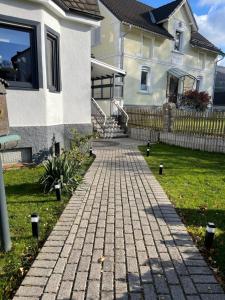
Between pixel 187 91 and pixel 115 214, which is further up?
pixel 187 91

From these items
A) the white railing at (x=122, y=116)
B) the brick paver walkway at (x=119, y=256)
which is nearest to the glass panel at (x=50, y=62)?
the brick paver walkway at (x=119, y=256)

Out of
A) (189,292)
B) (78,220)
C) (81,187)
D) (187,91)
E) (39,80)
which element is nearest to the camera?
(189,292)

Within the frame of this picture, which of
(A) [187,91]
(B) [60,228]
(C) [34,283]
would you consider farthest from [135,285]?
(A) [187,91]

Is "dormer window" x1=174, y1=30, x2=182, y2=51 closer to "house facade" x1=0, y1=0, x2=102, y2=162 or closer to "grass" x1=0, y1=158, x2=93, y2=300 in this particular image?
"house facade" x1=0, y1=0, x2=102, y2=162

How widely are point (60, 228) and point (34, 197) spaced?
145 cm

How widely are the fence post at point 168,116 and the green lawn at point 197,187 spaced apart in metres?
2.21

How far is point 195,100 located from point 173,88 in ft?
7.52

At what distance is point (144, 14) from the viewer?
22062 millimetres

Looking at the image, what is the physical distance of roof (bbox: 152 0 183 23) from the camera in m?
21.7

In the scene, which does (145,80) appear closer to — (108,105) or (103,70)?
(108,105)

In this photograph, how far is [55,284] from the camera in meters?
2.71

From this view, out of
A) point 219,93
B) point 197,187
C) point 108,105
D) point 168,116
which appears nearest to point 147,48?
point 108,105

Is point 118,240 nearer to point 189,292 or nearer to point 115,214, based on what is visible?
point 115,214

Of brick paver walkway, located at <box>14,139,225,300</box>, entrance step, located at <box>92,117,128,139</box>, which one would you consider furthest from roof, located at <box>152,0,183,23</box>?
brick paver walkway, located at <box>14,139,225,300</box>
